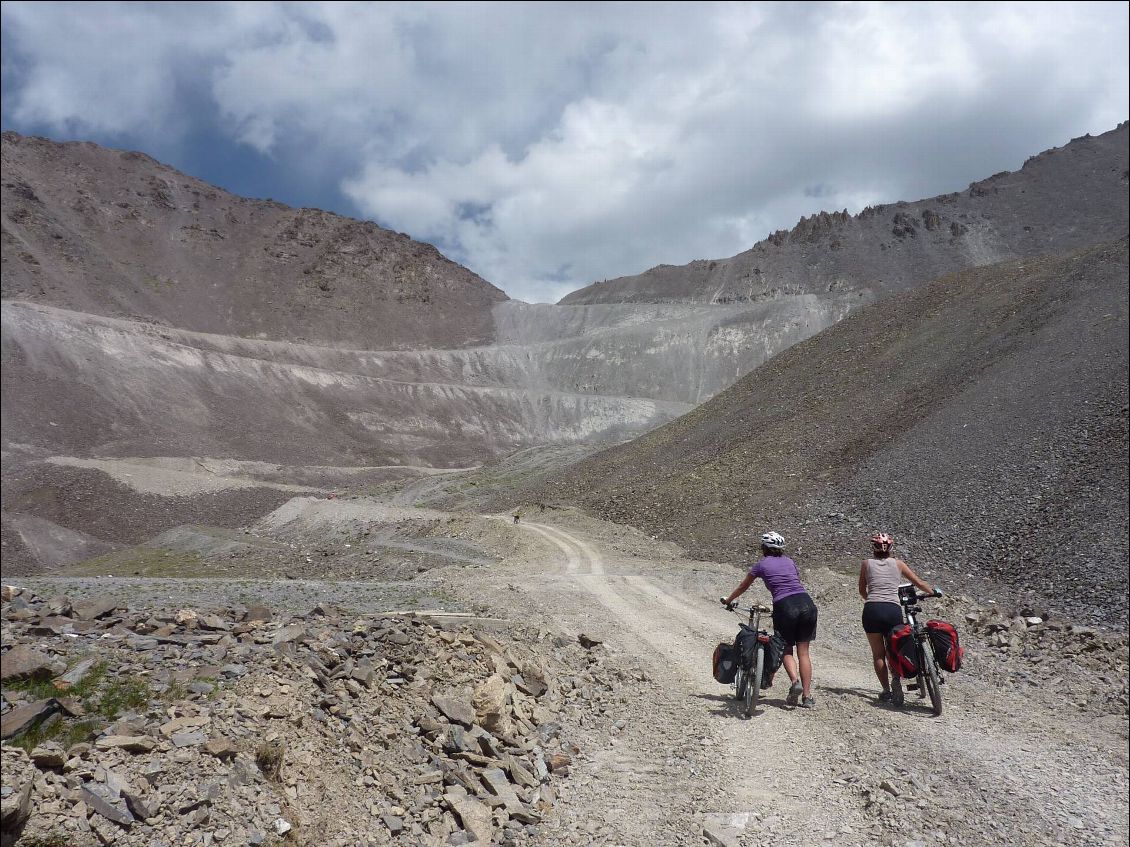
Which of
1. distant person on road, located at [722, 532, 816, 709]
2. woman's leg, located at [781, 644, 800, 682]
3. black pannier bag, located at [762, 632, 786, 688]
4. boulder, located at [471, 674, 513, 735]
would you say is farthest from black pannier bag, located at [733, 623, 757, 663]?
boulder, located at [471, 674, 513, 735]

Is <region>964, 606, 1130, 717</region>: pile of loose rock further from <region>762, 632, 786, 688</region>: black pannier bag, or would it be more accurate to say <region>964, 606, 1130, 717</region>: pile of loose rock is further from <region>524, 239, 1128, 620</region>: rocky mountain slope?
<region>762, 632, 786, 688</region>: black pannier bag

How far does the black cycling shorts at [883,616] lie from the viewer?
314 inches

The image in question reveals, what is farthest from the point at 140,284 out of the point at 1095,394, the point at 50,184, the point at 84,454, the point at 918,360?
the point at 1095,394

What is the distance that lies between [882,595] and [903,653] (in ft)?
2.05

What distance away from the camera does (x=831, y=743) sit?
7008 millimetres

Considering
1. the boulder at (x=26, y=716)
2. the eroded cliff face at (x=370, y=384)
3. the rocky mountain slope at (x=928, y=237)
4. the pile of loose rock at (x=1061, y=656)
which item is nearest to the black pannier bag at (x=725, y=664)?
the pile of loose rock at (x=1061, y=656)

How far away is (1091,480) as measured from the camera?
17672mm

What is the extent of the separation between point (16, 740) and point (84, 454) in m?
65.7

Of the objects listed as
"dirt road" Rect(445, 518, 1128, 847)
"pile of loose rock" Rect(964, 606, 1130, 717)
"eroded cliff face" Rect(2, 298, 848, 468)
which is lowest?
"pile of loose rock" Rect(964, 606, 1130, 717)

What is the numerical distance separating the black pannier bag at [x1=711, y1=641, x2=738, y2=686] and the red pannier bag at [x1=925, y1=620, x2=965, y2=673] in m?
2.10

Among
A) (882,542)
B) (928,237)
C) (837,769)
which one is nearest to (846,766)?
(837,769)

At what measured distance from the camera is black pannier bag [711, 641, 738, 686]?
778 centimetres

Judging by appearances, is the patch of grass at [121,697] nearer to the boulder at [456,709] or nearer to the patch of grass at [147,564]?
the boulder at [456,709]

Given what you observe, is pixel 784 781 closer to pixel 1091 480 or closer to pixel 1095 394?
pixel 1091 480
